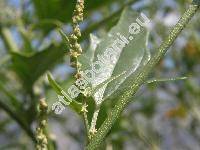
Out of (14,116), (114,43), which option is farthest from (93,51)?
(14,116)

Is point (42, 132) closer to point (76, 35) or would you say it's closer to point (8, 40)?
point (76, 35)

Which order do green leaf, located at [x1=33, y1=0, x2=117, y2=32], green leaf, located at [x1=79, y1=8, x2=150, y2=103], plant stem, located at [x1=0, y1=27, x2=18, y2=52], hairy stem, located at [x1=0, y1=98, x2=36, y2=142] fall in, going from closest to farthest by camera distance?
green leaf, located at [x1=79, y1=8, x2=150, y2=103]
hairy stem, located at [x1=0, y1=98, x2=36, y2=142]
green leaf, located at [x1=33, y1=0, x2=117, y2=32]
plant stem, located at [x1=0, y1=27, x2=18, y2=52]

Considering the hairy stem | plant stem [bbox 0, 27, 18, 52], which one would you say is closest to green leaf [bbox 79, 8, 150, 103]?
the hairy stem

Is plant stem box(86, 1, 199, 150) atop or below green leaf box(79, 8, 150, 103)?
atop

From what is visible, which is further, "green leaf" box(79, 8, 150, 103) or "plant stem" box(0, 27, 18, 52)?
"plant stem" box(0, 27, 18, 52)

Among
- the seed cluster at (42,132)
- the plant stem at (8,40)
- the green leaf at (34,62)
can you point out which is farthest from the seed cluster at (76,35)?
the plant stem at (8,40)

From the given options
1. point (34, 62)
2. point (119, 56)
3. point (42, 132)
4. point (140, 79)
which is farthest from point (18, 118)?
point (140, 79)

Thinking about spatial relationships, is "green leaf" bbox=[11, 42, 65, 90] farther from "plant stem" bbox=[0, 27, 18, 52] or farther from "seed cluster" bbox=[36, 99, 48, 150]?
"seed cluster" bbox=[36, 99, 48, 150]

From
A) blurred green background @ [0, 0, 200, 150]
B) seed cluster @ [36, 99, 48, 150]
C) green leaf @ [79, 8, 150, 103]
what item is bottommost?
blurred green background @ [0, 0, 200, 150]

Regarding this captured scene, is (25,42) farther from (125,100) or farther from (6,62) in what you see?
(125,100)
